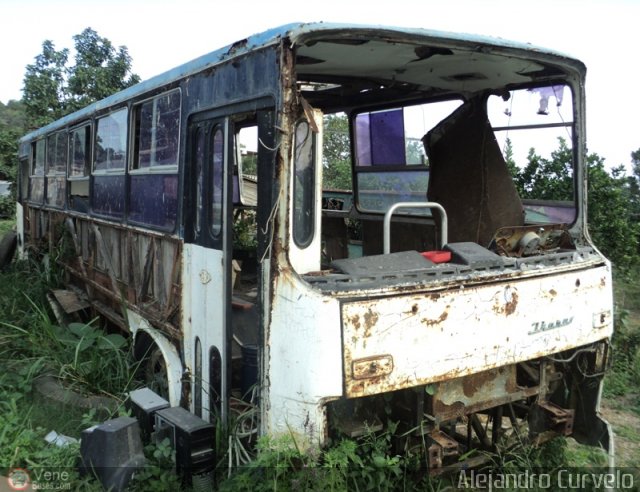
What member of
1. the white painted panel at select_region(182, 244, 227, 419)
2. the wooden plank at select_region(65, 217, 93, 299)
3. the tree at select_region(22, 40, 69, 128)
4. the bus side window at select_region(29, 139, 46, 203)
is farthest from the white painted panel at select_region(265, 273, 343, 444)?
the tree at select_region(22, 40, 69, 128)

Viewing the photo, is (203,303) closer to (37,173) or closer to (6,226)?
(37,173)

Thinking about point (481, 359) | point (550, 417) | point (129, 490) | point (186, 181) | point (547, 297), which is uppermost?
point (186, 181)

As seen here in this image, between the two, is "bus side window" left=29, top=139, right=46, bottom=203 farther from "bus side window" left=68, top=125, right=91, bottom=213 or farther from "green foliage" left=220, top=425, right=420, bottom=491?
"green foliage" left=220, top=425, right=420, bottom=491

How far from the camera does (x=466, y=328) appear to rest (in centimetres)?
288

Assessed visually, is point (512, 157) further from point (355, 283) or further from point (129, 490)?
point (129, 490)

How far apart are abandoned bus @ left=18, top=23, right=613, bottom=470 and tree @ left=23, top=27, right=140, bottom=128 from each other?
46.6 ft

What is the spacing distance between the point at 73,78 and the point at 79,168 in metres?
13.5

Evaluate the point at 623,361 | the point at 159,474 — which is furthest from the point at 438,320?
the point at 623,361

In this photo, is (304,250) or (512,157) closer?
(304,250)

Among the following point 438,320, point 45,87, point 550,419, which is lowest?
point 550,419

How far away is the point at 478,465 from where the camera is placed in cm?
349

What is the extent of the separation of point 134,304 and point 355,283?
8.37ft

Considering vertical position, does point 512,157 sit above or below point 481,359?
above

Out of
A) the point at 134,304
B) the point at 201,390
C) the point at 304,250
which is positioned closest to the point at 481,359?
the point at 304,250
